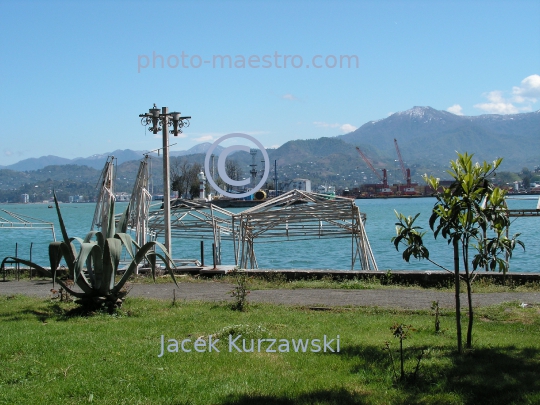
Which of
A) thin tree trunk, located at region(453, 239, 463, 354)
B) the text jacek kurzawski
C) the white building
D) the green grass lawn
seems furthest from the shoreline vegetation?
the white building

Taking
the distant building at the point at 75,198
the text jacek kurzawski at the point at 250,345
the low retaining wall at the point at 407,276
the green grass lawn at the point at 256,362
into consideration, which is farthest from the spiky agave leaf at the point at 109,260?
the distant building at the point at 75,198

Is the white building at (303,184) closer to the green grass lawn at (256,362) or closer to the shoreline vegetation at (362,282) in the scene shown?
the shoreline vegetation at (362,282)

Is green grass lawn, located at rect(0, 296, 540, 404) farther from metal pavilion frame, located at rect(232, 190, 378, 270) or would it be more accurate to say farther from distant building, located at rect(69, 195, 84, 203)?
distant building, located at rect(69, 195, 84, 203)

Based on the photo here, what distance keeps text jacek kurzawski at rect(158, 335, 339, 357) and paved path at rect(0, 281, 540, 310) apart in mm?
3534

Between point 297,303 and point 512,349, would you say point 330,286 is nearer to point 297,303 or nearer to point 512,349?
point 297,303

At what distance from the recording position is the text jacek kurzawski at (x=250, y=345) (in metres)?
6.93

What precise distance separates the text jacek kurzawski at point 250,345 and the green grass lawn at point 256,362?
0.28 feet

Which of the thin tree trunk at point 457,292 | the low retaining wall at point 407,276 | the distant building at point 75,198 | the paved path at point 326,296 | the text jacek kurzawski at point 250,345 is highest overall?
the distant building at point 75,198

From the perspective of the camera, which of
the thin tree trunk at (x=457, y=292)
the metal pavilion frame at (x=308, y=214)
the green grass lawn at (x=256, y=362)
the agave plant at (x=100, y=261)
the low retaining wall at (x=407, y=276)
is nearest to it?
the green grass lawn at (x=256, y=362)

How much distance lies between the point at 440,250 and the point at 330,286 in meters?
23.2

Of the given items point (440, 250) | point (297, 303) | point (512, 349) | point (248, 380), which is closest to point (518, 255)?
point (440, 250)

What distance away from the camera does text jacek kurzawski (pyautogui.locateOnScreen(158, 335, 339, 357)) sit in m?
6.93

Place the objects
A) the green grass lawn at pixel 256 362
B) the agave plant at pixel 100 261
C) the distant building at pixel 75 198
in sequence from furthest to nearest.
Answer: the distant building at pixel 75 198, the agave plant at pixel 100 261, the green grass lawn at pixel 256 362

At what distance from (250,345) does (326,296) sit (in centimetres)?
504
